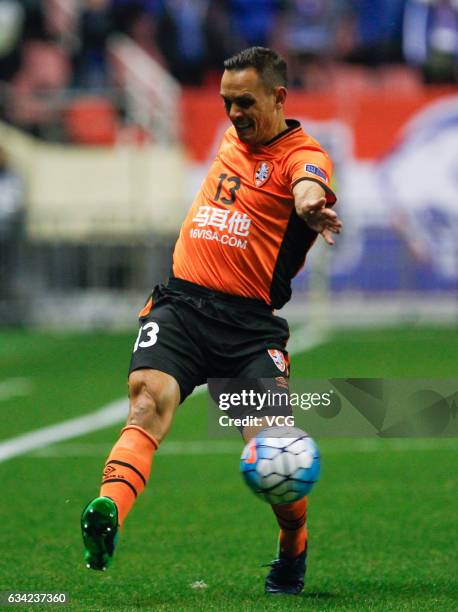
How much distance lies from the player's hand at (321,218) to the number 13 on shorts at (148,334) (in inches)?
35.8

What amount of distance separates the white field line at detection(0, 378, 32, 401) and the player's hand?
8950 mm

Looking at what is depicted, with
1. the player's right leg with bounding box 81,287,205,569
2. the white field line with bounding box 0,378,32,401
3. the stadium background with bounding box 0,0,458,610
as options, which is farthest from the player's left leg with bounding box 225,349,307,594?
the white field line with bounding box 0,378,32,401

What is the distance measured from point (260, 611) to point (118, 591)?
2.72 ft

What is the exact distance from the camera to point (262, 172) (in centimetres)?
647

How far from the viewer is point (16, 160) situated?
2653cm

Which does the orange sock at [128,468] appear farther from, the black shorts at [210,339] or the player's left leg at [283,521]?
the player's left leg at [283,521]

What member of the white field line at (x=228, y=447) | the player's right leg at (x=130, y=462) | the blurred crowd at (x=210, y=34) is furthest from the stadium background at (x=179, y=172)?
the player's right leg at (x=130, y=462)

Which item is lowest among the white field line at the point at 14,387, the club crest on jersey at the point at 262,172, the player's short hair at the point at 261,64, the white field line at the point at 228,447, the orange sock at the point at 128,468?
the white field line at the point at 228,447

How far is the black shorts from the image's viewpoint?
6.24 meters

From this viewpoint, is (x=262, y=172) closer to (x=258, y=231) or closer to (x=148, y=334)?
(x=258, y=231)

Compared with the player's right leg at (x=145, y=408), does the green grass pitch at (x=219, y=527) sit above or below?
below

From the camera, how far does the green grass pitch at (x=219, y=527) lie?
20.4 feet

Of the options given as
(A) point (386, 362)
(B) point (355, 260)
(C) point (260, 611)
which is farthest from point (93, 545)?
(B) point (355, 260)

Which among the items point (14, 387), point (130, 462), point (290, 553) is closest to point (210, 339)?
point (130, 462)
